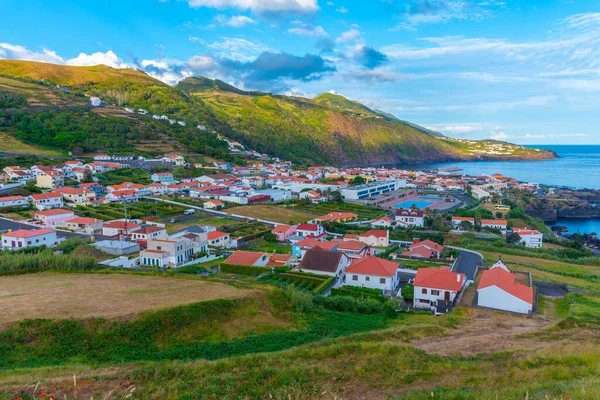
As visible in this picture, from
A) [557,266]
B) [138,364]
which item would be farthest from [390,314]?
[557,266]

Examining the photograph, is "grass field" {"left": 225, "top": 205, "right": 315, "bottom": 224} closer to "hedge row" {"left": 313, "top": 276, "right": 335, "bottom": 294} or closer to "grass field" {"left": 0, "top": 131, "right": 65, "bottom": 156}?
"hedge row" {"left": 313, "top": 276, "right": 335, "bottom": 294}

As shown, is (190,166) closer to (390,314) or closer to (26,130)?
(26,130)

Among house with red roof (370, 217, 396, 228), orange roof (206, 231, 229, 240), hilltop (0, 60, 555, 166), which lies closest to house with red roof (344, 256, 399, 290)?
orange roof (206, 231, 229, 240)

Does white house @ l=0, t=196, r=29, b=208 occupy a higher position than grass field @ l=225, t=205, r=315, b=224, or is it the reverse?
white house @ l=0, t=196, r=29, b=208

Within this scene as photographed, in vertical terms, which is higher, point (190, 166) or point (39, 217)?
point (190, 166)

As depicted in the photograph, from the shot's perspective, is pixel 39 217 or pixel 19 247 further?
pixel 39 217

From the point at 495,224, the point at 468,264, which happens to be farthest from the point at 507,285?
the point at 495,224
